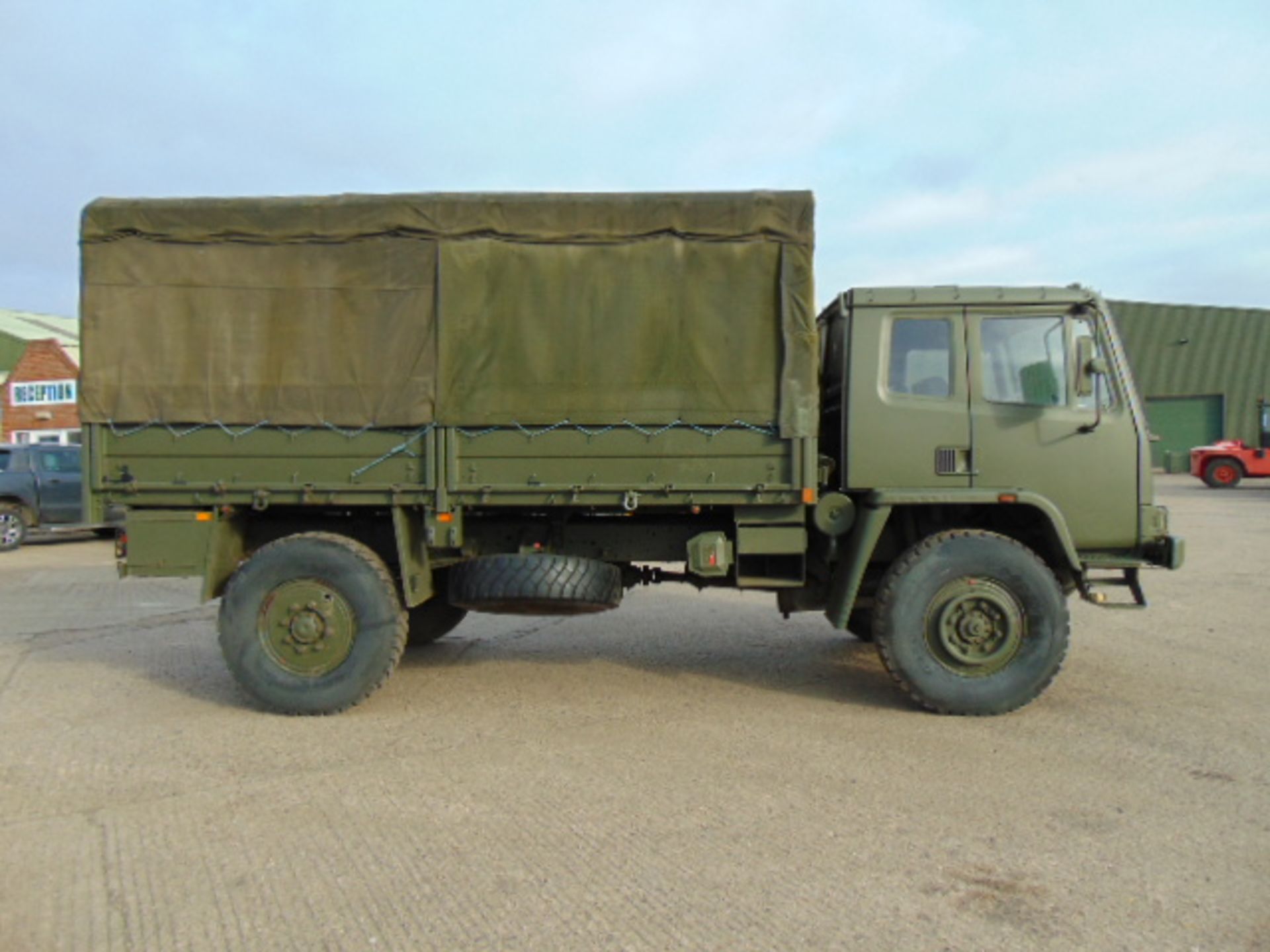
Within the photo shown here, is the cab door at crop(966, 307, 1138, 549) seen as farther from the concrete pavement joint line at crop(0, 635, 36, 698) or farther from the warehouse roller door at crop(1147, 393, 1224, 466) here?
the warehouse roller door at crop(1147, 393, 1224, 466)

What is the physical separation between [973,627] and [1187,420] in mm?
40587

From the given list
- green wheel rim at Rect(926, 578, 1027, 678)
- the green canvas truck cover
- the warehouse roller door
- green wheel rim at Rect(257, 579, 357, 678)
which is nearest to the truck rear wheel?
green wheel rim at Rect(926, 578, 1027, 678)

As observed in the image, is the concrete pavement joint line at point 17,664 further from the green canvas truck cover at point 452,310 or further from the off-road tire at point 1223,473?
the off-road tire at point 1223,473

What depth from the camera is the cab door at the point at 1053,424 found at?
217 inches

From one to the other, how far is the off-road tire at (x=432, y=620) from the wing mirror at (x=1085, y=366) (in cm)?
452

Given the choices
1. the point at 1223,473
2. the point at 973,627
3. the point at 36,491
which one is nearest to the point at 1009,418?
the point at 973,627

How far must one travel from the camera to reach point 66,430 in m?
29.3

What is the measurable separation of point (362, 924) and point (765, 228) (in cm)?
419

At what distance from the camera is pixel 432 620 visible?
7266 mm

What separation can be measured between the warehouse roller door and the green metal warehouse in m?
0.03

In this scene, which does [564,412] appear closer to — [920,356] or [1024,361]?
[920,356]

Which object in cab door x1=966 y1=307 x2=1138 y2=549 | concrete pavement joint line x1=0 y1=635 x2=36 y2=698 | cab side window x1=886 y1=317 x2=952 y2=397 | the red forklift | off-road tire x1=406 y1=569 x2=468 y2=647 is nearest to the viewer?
cab door x1=966 y1=307 x2=1138 y2=549

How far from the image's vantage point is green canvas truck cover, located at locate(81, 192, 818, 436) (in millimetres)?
5512

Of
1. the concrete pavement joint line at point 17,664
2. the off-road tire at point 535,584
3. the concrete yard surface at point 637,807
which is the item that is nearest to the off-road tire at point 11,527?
the concrete pavement joint line at point 17,664
